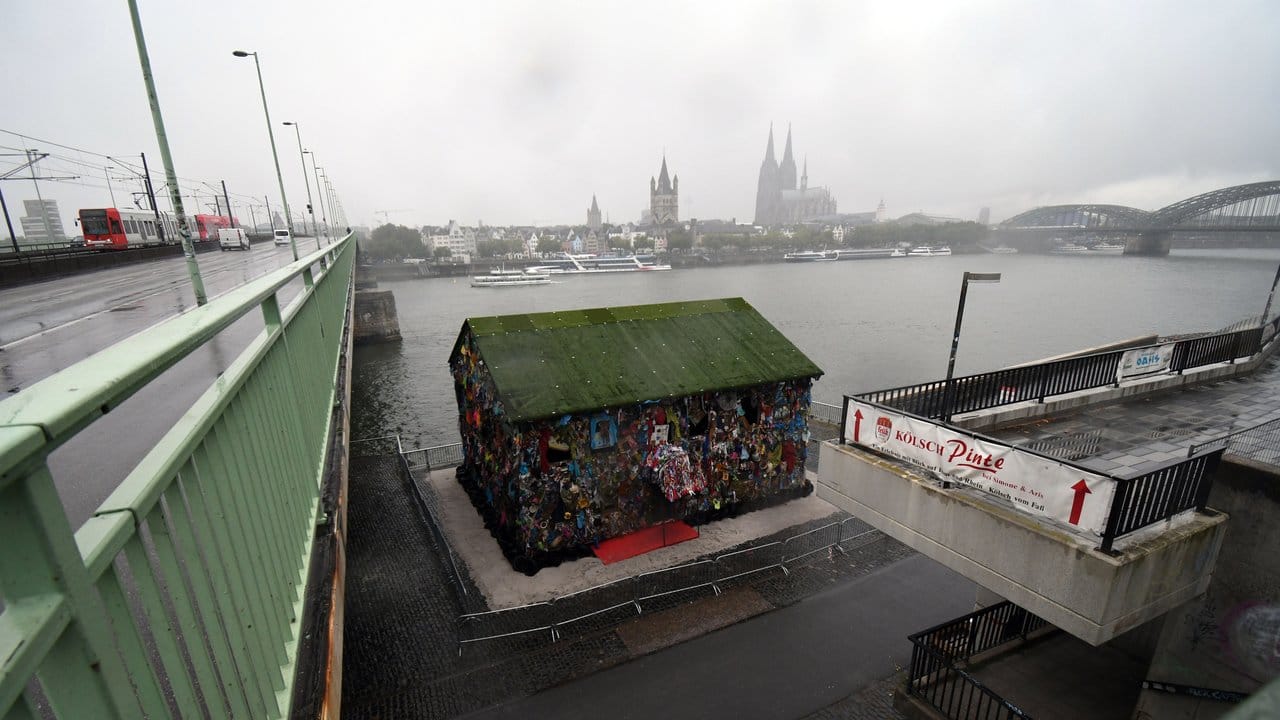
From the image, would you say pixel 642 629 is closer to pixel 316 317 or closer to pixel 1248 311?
pixel 316 317

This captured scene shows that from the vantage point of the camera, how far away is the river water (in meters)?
36.8

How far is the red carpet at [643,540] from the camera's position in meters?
13.3

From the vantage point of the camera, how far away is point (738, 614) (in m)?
12.2

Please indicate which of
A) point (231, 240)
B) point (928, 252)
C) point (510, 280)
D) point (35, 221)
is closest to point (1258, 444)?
point (231, 240)

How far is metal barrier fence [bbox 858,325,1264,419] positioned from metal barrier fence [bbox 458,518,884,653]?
467 cm

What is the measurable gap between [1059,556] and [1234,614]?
3.25m

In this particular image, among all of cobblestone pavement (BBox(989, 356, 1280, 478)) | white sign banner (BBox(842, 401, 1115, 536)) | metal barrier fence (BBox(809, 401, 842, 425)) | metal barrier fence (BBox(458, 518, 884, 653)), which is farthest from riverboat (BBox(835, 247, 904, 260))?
white sign banner (BBox(842, 401, 1115, 536))

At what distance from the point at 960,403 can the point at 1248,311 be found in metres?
72.7

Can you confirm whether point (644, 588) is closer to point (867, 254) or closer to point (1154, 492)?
point (1154, 492)

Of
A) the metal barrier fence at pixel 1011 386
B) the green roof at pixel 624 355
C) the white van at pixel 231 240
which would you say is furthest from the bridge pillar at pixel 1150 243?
the white van at pixel 231 240

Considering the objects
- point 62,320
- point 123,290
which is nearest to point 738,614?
point 62,320

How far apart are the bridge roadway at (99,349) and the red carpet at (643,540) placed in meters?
8.44

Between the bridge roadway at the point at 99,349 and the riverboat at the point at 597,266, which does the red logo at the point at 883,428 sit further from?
the riverboat at the point at 597,266

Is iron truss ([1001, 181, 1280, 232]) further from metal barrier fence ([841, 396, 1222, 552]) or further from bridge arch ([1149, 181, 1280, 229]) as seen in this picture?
metal barrier fence ([841, 396, 1222, 552])
